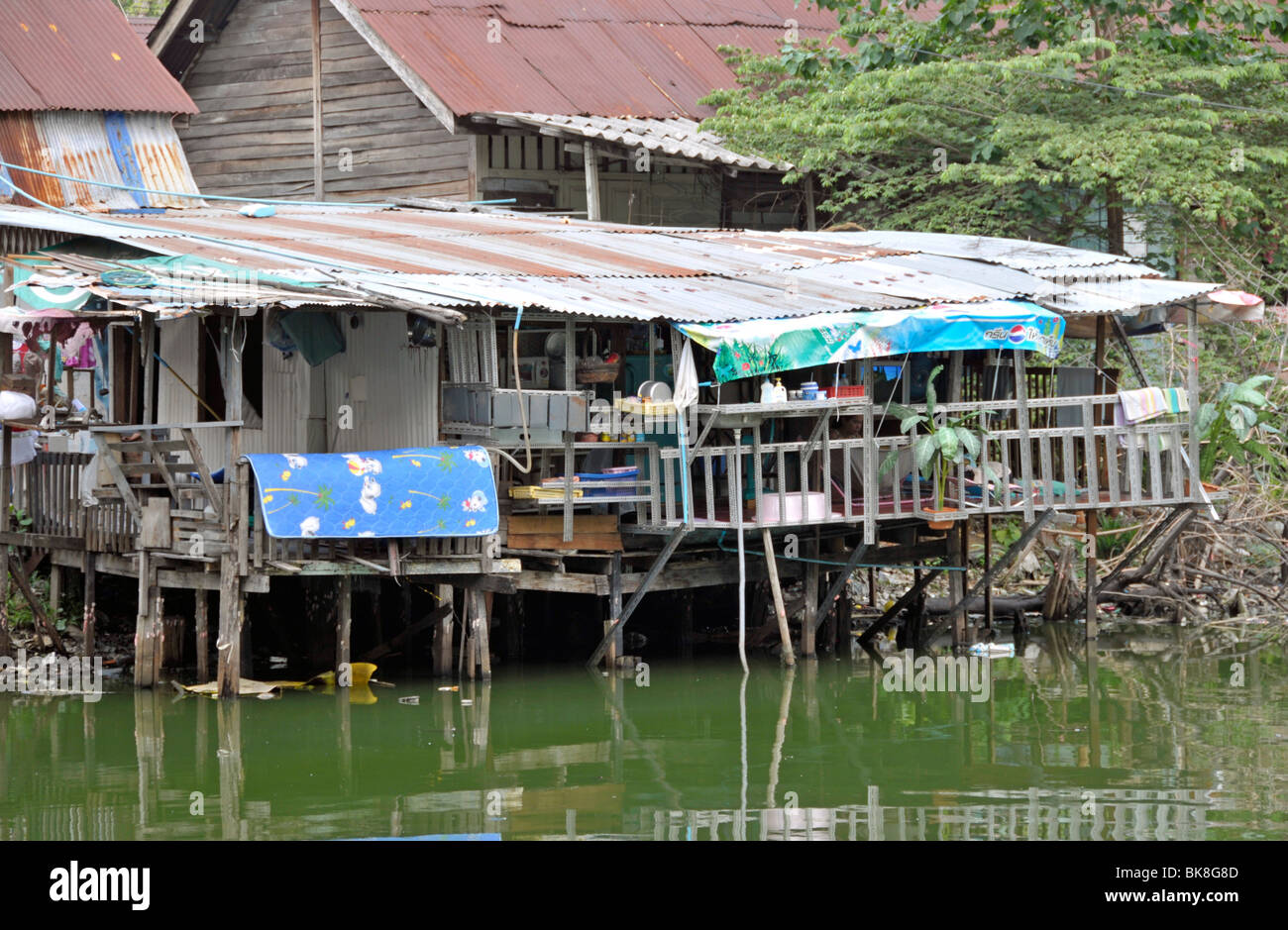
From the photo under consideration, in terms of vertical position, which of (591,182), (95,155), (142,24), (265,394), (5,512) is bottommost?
(5,512)

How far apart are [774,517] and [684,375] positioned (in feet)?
4.87

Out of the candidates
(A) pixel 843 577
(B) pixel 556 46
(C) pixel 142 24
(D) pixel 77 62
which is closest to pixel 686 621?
(A) pixel 843 577

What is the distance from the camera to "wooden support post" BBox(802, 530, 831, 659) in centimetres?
1739

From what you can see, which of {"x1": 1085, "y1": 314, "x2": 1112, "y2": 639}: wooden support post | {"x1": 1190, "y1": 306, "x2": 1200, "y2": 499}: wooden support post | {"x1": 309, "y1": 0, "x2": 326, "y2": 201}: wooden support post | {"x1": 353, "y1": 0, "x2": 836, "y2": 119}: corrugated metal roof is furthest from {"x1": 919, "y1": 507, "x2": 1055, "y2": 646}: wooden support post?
{"x1": 309, "y1": 0, "x2": 326, "y2": 201}: wooden support post

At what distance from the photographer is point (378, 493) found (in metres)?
14.9

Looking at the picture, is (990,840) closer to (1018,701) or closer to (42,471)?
(1018,701)

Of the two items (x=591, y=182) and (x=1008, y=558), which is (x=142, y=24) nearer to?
(x=591, y=182)

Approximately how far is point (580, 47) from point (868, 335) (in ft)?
30.2

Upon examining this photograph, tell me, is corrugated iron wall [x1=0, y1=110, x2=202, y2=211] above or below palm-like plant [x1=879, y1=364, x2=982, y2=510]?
above

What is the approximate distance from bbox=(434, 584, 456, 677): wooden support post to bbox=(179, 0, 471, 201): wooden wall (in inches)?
291

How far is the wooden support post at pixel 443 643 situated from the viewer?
16031mm

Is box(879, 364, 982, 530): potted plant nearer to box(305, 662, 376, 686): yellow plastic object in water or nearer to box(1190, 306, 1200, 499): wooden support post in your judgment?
box(1190, 306, 1200, 499): wooden support post
